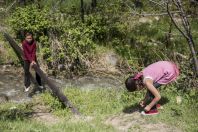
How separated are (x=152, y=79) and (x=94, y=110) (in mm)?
1910

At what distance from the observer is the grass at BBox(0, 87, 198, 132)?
6.50 meters

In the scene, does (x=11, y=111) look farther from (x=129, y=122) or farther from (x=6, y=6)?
(x=6, y=6)

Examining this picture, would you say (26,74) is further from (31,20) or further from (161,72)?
(161,72)

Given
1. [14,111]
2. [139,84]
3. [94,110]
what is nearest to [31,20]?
[14,111]

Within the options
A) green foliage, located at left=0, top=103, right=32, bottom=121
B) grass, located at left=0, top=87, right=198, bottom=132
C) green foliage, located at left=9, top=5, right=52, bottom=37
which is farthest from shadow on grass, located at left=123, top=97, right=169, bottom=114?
green foliage, located at left=9, top=5, right=52, bottom=37

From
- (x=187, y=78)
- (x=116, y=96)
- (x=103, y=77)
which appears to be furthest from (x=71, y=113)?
(x=103, y=77)

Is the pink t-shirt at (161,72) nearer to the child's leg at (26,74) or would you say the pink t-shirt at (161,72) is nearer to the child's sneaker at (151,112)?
the child's sneaker at (151,112)

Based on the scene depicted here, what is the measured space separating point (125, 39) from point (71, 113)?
211 inches

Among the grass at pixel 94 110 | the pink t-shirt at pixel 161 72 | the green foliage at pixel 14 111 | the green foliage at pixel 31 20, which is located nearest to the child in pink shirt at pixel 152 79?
the pink t-shirt at pixel 161 72

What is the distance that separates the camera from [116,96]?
329 inches

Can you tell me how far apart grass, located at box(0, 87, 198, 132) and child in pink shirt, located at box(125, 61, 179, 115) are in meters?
0.34

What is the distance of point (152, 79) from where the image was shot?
21.3ft

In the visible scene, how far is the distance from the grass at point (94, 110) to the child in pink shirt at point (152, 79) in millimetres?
342

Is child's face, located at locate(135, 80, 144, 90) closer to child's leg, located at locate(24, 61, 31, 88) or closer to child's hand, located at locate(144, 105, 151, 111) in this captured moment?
child's hand, located at locate(144, 105, 151, 111)
